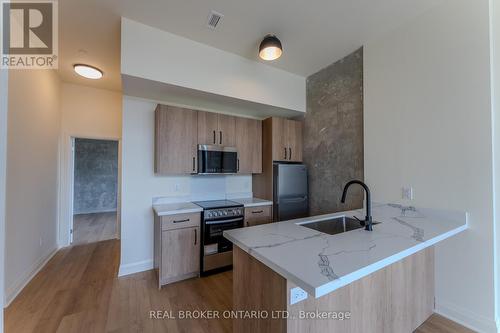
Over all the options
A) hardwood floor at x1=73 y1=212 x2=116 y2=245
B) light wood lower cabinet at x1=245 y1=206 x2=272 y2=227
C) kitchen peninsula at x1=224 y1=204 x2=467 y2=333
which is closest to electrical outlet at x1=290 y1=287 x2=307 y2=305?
kitchen peninsula at x1=224 y1=204 x2=467 y2=333

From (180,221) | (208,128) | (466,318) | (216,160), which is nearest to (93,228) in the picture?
(180,221)

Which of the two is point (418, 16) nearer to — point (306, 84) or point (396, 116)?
point (396, 116)

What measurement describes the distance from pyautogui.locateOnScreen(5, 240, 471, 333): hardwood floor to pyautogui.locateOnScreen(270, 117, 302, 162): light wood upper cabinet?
6.49 feet

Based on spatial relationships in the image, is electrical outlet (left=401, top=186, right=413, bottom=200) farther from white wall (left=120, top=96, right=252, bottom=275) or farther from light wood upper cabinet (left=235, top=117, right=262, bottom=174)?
white wall (left=120, top=96, right=252, bottom=275)

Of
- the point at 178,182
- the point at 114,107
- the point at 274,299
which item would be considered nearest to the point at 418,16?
the point at 274,299

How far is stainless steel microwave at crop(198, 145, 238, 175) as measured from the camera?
291 cm

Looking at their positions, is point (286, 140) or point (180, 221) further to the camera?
point (286, 140)

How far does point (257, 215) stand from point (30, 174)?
3069mm

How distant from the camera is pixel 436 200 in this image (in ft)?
6.44

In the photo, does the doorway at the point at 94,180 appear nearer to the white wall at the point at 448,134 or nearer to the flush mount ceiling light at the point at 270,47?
the flush mount ceiling light at the point at 270,47

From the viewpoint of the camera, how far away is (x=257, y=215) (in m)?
3.10

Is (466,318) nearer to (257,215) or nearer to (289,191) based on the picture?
(289,191)
